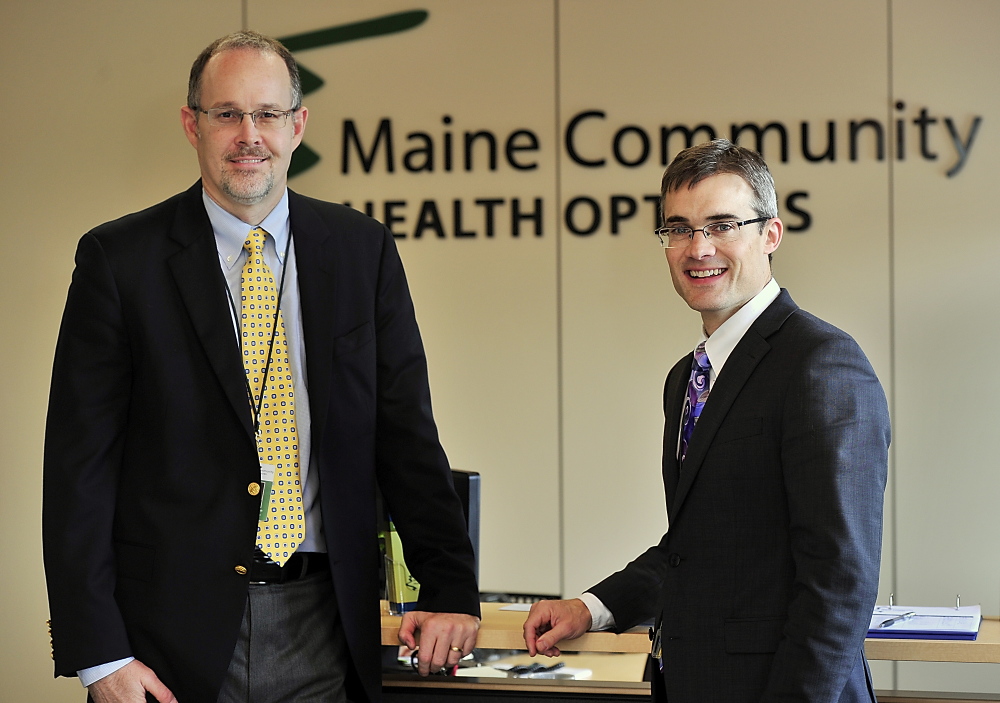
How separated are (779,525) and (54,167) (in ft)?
15.2

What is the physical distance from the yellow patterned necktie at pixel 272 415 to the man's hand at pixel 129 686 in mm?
274

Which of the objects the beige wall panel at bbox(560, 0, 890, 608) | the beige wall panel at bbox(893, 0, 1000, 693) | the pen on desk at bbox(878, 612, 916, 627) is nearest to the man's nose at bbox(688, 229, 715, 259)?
the pen on desk at bbox(878, 612, 916, 627)

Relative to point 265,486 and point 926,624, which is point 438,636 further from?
point 926,624

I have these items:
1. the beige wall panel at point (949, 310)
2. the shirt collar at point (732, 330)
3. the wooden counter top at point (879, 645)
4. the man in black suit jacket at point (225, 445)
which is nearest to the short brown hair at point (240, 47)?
the man in black suit jacket at point (225, 445)

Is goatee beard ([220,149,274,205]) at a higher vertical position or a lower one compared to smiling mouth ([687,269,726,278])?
Result: higher

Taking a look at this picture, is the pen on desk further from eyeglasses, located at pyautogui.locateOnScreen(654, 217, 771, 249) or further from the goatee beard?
the goatee beard

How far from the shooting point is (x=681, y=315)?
5.13m

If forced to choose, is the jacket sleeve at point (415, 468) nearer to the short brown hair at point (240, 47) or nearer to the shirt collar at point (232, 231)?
the shirt collar at point (232, 231)

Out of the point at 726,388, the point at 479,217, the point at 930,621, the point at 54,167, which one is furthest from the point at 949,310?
the point at 54,167

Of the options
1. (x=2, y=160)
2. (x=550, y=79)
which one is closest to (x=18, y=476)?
(x=2, y=160)

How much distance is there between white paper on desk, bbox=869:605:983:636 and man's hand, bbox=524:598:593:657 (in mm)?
633

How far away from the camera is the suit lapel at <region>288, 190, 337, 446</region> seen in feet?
6.31

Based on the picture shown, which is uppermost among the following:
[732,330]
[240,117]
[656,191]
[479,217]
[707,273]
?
[656,191]

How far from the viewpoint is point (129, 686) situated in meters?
1.82
